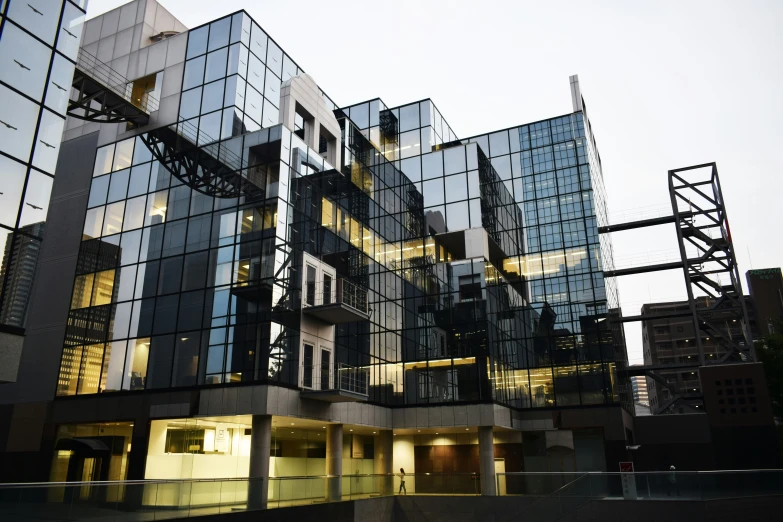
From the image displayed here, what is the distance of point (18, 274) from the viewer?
16438mm

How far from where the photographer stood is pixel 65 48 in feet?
61.9

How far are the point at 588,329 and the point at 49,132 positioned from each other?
3586cm

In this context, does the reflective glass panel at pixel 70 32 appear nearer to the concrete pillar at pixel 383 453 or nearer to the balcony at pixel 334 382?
the balcony at pixel 334 382

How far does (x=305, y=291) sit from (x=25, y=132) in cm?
1636

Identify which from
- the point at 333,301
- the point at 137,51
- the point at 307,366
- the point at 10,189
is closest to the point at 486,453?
the point at 307,366

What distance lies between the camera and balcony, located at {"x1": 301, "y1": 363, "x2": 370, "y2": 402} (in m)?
29.8

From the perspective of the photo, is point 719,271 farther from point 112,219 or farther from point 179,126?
point 112,219

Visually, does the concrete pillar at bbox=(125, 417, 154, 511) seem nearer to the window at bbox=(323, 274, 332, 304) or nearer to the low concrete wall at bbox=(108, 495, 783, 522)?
the low concrete wall at bbox=(108, 495, 783, 522)

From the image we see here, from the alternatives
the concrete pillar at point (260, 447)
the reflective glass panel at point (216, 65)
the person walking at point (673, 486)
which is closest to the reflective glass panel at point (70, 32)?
the reflective glass panel at point (216, 65)

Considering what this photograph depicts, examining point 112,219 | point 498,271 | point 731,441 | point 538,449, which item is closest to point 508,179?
point 498,271

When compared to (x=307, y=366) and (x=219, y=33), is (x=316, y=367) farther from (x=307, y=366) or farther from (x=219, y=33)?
(x=219, y=33)

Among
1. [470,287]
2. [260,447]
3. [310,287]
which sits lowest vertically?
[260,447]

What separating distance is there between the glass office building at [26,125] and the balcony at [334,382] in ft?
51.2

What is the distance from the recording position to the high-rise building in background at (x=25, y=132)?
53.2 ft
